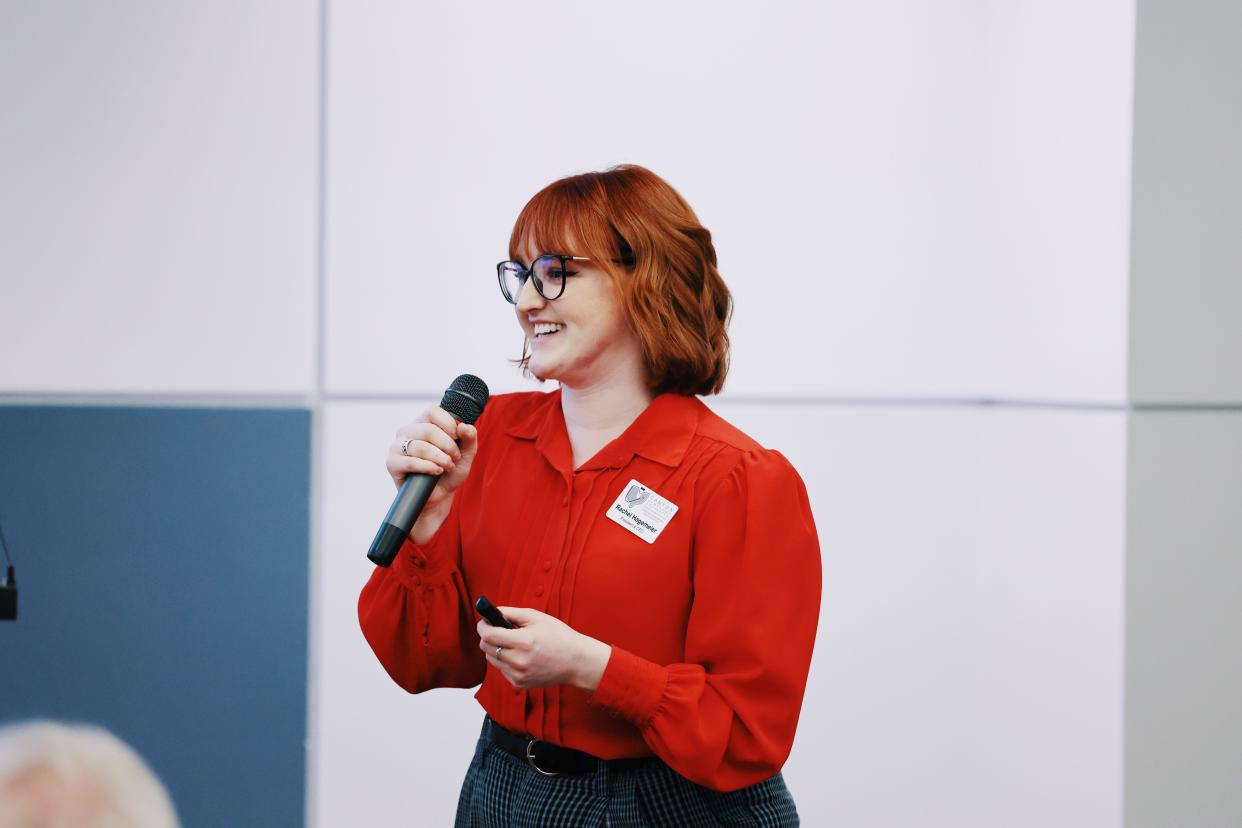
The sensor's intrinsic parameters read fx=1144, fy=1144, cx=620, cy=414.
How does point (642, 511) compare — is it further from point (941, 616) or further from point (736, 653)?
point (941, 616)

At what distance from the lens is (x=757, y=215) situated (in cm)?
251

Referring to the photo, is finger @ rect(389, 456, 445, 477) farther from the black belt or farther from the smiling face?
the black belt

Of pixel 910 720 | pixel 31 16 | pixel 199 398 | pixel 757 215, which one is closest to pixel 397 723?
pixel 199 398

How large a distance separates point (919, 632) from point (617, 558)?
149cm

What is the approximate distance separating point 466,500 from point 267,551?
930 millimetres

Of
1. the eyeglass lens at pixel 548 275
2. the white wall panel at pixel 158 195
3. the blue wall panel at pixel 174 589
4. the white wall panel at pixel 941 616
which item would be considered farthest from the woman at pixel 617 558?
the white wall panel at pixel 941 616

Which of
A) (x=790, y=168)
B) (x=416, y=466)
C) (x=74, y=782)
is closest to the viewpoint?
(x=416, y=466)

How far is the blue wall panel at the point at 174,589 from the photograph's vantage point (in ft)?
7.13

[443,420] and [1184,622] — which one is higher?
[443,420]

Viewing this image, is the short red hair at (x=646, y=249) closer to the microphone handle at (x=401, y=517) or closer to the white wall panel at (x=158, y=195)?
the microphone handle at (x=401, y=517)

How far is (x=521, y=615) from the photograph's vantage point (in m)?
Answer: 1.26

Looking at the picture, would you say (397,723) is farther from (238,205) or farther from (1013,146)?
(1013,146)

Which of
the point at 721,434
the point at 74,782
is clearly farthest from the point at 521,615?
the point at 74,782

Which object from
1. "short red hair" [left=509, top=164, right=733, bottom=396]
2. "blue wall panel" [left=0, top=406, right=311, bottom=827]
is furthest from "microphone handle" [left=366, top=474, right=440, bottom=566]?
"blue wall panel" [left=0, top=406, right=311, bottom=827]
